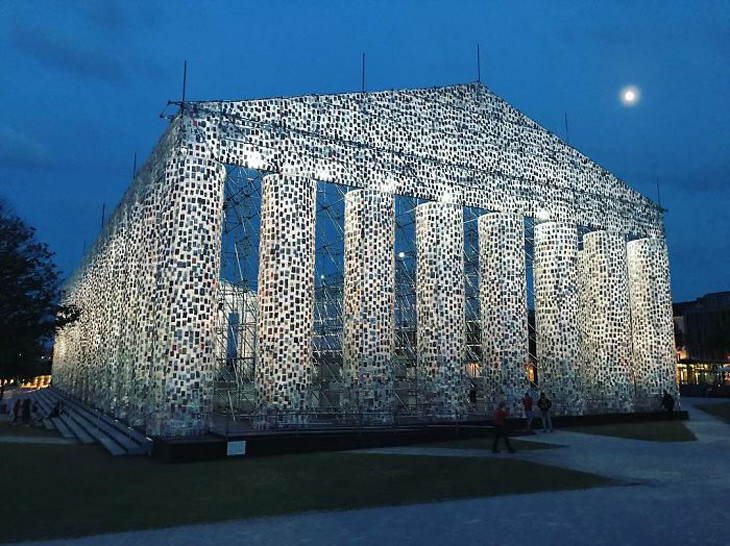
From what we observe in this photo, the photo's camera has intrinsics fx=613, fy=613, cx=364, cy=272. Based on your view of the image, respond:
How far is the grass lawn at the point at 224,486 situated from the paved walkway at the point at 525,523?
1.69 ft

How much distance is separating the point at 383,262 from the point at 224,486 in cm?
904

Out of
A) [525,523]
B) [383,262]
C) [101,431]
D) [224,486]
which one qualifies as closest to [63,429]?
[101,431]

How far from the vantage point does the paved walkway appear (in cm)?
588

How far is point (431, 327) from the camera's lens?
17.7 meters

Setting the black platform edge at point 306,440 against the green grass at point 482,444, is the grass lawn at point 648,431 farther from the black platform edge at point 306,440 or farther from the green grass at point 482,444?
the green grass at point 482,444

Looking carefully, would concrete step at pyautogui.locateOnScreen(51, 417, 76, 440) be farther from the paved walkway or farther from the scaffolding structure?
the paved walkway

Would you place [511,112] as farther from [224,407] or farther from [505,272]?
[224,407]

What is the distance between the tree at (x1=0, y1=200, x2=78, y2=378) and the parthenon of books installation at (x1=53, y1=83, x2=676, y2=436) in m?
2.20

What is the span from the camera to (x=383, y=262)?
16922 millimetres

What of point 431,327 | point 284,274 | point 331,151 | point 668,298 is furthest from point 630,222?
point 284,274

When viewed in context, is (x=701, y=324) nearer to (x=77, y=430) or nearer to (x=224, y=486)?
(x=77, y=430)

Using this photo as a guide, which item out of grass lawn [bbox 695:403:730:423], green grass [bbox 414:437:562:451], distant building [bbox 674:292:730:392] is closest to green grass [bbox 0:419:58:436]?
green grass [bbox 414:437:562:451]

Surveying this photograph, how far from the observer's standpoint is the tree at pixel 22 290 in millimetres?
20891

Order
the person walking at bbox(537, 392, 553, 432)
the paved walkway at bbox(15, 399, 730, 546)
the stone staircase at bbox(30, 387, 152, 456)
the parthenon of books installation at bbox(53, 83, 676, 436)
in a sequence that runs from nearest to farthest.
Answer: the paved walkway at bbox(15, 399, 730, 546), the stone staircase at bbox(30, 387, 152, 456), the parthenon of books installation at bbox(53, 83, 676, 436), the person walking at bbox(537, 392, 553, 432)
